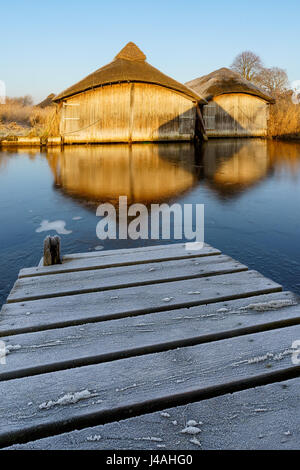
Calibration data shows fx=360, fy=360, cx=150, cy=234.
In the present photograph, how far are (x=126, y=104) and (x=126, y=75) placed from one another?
1.74 metres

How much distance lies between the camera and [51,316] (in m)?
2.12

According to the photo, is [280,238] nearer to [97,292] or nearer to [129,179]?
[97,292]

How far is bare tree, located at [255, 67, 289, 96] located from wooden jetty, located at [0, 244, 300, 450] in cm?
5655

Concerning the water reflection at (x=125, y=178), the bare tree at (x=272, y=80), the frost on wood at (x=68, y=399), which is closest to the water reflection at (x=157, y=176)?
the water reflection at (x=125, y=178)

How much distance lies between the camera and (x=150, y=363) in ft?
5.41

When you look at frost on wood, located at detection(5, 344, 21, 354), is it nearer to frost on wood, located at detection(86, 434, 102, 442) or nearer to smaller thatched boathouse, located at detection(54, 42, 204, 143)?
frost on wood, located at detection(86, 434, 102, 442)

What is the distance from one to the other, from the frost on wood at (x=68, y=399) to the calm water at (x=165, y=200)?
2.10 metres

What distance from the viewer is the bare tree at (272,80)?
52219 mm

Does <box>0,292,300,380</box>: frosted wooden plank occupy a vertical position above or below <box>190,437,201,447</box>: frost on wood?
above

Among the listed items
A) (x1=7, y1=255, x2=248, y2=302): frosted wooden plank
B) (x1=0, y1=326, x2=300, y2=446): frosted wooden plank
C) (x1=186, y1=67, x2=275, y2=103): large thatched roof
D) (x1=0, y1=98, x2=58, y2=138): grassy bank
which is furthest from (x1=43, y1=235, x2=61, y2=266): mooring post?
(x1=0, y1=98, x2=58, y2=138): grassy bank

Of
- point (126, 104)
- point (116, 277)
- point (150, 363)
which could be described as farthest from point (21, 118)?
point (150, 363)

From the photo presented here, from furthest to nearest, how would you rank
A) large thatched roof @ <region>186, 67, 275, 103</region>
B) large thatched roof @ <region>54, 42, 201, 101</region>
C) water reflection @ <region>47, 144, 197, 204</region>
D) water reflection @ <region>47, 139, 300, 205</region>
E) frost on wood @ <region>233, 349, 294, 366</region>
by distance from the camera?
large thatched roof @ <region>186, 67, 275, 103</region> → large thatched roof @ <region>54, 42, 201, 101</region> → water reflection @ <region>47, 139, 300, 205</region> → water reflection @ <region>47, 144, 197, 204</region> → frost on wood @ <region>233, 349, 294, 366</region>

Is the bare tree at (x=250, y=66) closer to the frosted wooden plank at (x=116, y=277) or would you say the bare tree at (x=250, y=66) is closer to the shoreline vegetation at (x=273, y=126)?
the shoreline vegetation at (x=273, y=126)

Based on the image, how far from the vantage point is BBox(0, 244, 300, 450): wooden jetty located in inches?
50.0
